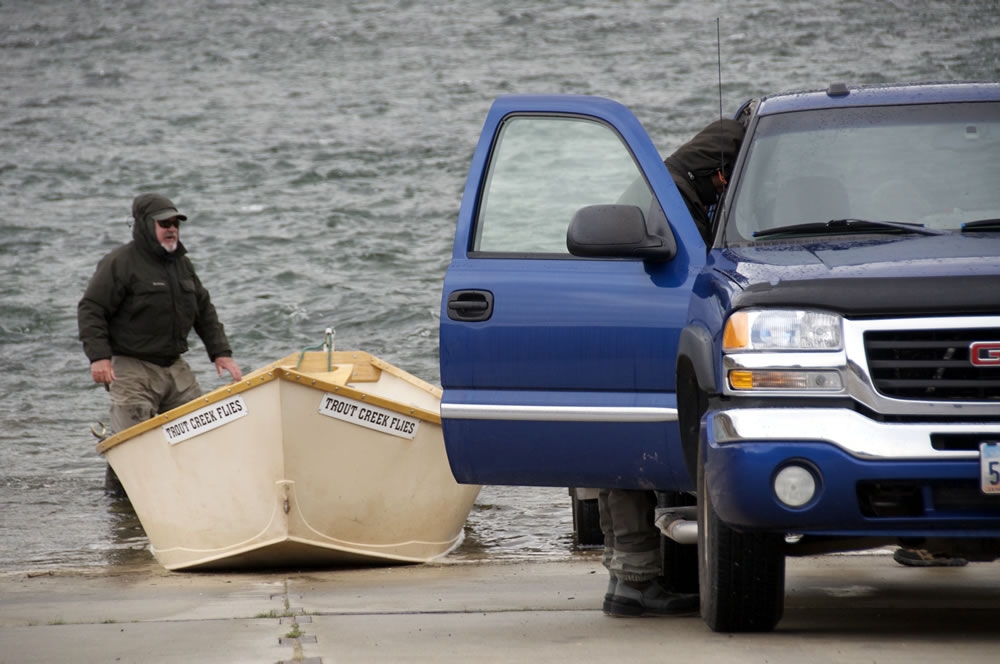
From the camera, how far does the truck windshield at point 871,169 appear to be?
19.1ft

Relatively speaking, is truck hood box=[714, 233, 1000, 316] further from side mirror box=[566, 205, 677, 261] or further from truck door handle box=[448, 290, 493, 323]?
truck door handle box=[448, 290, 493, 323]

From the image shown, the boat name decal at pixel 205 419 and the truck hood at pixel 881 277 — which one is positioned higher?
the truck hood at pixel 881 277

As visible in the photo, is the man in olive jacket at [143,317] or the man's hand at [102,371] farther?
the man in olive jacket at [143,317]

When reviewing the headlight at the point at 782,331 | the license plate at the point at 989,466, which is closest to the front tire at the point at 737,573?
the headlight at the point at 782,331

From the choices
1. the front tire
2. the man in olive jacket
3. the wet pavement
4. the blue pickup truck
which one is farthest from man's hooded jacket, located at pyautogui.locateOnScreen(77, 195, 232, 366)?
the front tire

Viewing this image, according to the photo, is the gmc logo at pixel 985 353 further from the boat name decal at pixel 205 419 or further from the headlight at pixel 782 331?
the boat name decal at pixel 205 419

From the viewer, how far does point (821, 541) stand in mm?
5352

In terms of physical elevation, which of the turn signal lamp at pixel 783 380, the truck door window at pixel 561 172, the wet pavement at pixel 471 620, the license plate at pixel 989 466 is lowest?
the wet pavement at pixel 471 620

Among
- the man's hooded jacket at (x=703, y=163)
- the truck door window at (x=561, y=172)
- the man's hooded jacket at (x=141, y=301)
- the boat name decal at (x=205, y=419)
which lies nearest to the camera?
the man's hooded jacket at (x=703, y=163)

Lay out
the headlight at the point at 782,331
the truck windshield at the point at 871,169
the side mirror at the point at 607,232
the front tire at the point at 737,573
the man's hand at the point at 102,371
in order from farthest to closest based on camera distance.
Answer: the man's hand at the point at 102,371 < the truck windshield at the point at 871,169 < the side mirror at the point at 607,232 < the front tire at the point at 737,573 < the headlight at the point at 782,331

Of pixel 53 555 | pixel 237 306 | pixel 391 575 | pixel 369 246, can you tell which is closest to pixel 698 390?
pixel 391 575

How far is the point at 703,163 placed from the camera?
6.47 m

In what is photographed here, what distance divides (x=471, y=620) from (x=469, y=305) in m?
1.28

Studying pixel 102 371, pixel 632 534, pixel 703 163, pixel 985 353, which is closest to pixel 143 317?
pixel 102 371
